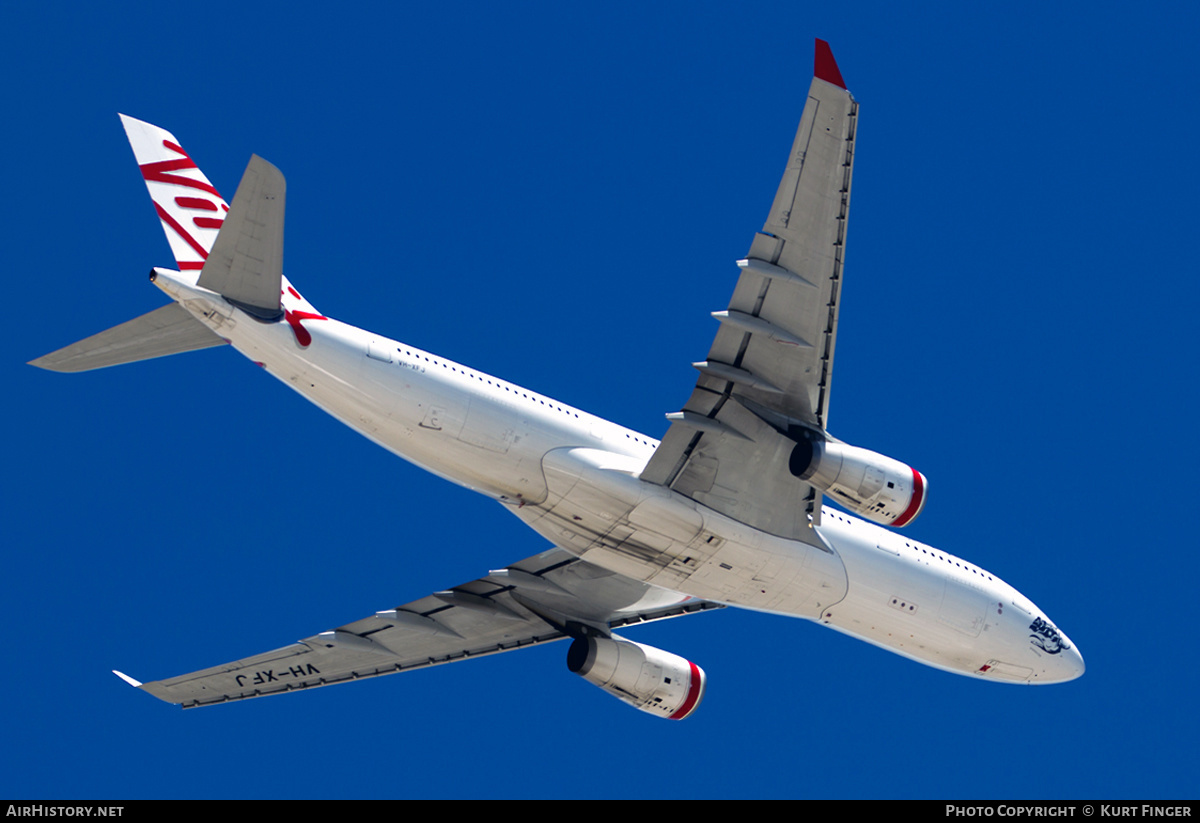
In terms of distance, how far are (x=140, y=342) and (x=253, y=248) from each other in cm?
312

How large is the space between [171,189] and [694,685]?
14481 mm

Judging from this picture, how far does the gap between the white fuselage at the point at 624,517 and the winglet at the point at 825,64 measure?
7595mm

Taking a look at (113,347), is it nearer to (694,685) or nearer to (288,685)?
(288,685)

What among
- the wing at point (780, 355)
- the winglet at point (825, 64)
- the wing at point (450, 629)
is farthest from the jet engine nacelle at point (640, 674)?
the winglet at point (825, 64)

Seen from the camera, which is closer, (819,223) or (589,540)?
(819,223)

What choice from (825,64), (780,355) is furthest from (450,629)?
(825,64)

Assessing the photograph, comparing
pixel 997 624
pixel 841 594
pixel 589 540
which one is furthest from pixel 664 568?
pixel 997 624

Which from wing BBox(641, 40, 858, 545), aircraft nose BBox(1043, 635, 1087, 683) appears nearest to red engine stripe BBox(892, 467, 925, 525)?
wing BBox(641, 40, 858, 545)

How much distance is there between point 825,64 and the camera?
20703mm

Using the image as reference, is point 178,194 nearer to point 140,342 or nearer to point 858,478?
point 140,342

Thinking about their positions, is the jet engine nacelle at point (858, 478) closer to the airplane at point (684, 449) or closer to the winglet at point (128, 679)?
the airplane at point (684, 449)

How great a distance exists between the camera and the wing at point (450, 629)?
99.8 feet

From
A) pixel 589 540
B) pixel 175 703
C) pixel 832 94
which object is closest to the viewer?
pixel 832 94

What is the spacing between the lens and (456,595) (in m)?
31.3
